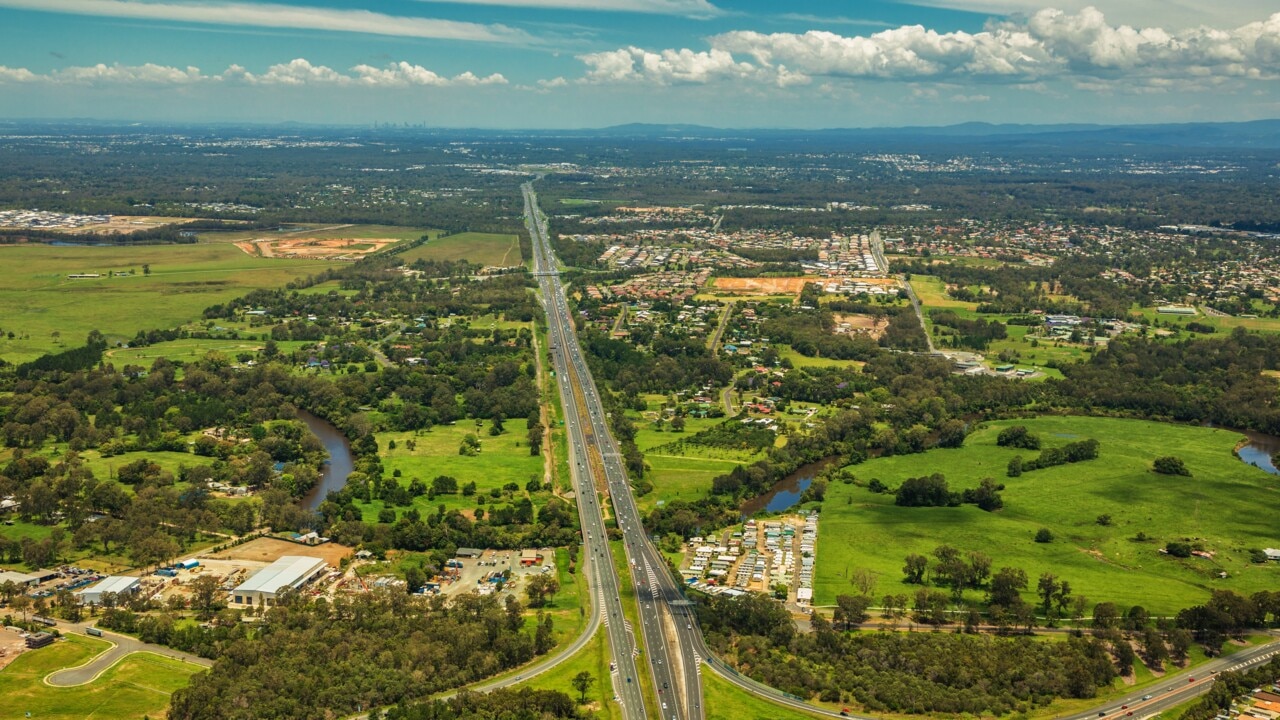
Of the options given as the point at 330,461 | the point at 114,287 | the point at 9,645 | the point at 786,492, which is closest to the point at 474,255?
the point at 114,287

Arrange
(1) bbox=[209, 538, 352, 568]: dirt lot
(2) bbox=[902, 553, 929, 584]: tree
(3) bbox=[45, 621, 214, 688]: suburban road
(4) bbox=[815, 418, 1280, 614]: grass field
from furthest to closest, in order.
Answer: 1. (1) bbox=[209, 538, 352, 568]: dirt lot
2. (4) bbox=[815, 418, 1280, 614]: grass field
3. (2) bbox=[902, 553, 929, 584]: tree
4. (3) bbox=[45, 621, 214, 688]: suburban road

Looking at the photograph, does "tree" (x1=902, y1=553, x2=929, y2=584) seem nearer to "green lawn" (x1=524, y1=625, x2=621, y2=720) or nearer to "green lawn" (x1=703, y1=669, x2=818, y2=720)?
"green lawn" (x1=703, y1=669, x2=818, y2=720)

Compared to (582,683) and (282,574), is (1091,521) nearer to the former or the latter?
(582,683)

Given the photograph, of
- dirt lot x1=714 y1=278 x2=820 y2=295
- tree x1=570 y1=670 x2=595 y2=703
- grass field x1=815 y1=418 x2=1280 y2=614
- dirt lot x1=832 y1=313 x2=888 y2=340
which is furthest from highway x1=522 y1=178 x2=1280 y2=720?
dirt lot x1=714 y1=278 x2=820 y2=295

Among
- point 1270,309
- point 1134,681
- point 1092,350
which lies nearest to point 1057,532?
point 1134,681

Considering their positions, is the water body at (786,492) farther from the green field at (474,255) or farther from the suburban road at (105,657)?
the green field at (474,255)
